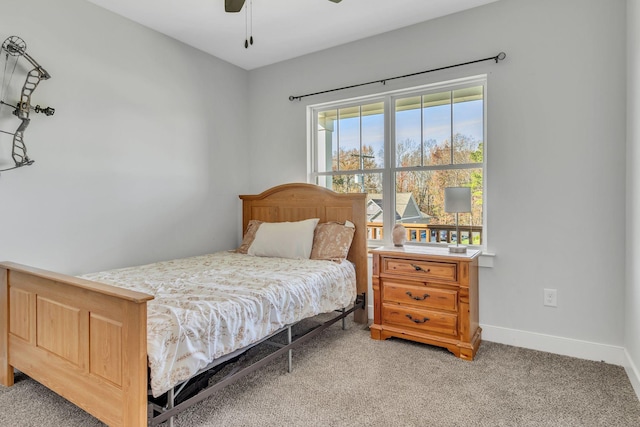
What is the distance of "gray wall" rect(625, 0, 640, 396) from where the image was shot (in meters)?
1.97

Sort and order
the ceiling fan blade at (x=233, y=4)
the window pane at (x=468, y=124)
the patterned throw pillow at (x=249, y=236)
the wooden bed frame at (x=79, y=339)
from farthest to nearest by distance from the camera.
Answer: the patterned throw pillow at (x=249, y=236) → the window pane at (x=468, y=124) → the ceiling fan blade at (x=233, y=4) → the wooden bed frame at (x=79, y=339)

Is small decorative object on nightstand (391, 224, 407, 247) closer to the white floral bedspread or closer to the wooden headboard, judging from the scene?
the wooden headboard

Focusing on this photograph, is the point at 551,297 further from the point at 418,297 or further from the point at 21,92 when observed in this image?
the point at 21,92

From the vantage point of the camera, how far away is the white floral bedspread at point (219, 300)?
150 cm

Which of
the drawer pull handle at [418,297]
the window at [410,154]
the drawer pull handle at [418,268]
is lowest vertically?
the drawer pull handle at [418,297]

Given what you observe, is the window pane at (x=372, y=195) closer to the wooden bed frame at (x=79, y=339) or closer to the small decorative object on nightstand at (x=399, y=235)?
the small decorative object on nightstand at (x=399, y=235)

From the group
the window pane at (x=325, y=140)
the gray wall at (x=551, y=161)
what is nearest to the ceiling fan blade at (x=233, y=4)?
the gray wall at (x=551, y=161)

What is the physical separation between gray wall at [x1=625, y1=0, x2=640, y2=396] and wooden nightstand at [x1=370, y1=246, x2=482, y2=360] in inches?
34.2

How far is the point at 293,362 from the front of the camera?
2379 mm

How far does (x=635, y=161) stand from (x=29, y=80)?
3.81m

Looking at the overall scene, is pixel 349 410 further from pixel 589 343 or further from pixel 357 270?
pixel 589 343

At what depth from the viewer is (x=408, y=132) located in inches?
125

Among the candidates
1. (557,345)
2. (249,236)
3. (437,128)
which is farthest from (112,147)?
(557,345)

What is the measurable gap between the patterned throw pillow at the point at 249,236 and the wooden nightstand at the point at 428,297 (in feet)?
4.27
